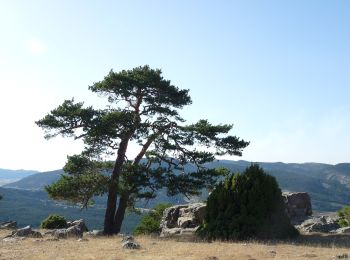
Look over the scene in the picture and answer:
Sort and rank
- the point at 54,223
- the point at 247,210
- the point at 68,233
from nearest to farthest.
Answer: the point at 247,210 → the point at 68,233 → the point at 54,223

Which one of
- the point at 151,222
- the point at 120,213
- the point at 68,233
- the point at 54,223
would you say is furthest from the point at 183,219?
the point at 151,222

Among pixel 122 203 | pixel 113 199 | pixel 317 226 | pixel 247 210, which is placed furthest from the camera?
pixel 122 203

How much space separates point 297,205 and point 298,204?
0.47 feet

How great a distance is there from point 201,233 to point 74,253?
10173 mm

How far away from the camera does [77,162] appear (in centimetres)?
3181

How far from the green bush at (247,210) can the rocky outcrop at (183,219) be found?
12.0ft

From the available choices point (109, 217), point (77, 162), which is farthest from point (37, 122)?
point (109, 217)

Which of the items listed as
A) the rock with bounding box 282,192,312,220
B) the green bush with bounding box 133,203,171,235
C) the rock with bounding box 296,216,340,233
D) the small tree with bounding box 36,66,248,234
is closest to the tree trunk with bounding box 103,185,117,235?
the small tree with bounding box 36,66,248,234

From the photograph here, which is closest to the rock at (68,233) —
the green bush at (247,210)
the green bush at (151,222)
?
the green bush at (247,210)

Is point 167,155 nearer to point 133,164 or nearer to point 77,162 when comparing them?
point 133,164

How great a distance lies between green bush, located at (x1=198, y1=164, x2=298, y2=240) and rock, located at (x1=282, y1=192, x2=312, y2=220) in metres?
9.09

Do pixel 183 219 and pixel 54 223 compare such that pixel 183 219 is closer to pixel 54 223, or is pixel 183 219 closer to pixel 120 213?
pixel 120 213

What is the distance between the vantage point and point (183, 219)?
3491cm

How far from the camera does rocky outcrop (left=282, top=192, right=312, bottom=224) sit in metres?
35.8
